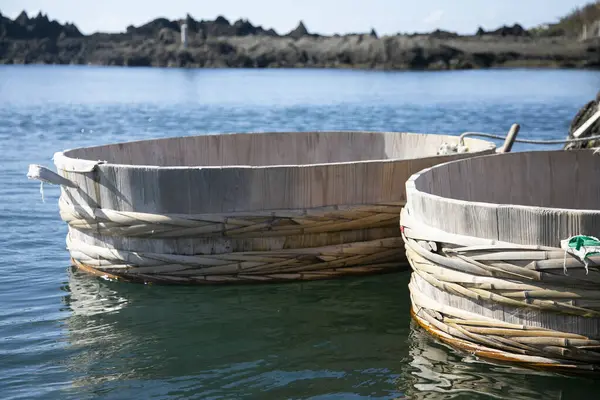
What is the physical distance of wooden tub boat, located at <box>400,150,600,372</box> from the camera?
182 inches

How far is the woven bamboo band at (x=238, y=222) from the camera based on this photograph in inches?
259

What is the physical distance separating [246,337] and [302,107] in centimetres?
3556

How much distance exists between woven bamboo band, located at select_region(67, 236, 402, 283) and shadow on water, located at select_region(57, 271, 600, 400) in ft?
0.30

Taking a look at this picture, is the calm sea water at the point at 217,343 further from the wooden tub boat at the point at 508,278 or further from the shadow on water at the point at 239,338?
the wooden tub boat at the point at 508,278

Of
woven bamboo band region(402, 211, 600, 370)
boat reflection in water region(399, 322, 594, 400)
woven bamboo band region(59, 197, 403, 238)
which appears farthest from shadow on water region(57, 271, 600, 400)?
woven bamboo band region(59, 197, 403, 238)

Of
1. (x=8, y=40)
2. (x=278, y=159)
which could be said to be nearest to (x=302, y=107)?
(x=278, y=159)

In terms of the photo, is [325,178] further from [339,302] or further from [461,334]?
[461,334]

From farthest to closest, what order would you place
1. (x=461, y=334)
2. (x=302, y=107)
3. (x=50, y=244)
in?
(x=302, y=107)
(x=50, y=244)
(x=461, y=334)

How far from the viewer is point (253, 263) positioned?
676 cm

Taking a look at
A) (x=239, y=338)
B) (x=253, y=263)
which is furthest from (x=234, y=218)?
(x=239, y=338)

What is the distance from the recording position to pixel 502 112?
3541 centimetres

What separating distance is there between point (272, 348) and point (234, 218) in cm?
121

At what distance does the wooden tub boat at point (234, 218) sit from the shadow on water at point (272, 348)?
18 cm

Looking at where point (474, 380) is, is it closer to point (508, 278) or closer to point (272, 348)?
point (508, 278)
